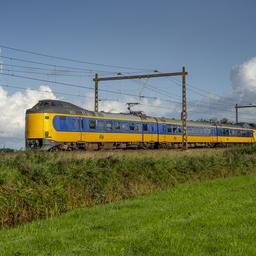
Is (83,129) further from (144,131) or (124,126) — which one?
(144,131)

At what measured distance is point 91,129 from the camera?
3562cm

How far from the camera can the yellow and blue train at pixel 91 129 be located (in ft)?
105

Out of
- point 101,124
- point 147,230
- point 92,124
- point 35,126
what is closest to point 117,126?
point 101,124

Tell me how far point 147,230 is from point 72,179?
17.2 feet

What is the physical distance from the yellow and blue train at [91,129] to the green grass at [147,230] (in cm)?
1740

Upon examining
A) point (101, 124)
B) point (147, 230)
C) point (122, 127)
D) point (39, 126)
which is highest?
point (101, 124)

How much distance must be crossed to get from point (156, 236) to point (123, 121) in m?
31.1

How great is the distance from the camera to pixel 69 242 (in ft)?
30.6

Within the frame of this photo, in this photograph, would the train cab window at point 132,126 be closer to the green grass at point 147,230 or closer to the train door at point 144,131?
the train door at point 144,131

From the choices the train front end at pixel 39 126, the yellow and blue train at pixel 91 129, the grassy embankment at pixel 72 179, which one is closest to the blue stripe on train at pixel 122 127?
the yellow and blue train at pixel 91 129

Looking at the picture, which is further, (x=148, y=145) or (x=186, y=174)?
(x=148, y=145)

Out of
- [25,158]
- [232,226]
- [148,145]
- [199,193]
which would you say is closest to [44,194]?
[25,158]

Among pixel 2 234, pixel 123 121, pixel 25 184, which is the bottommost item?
pixel 2 234

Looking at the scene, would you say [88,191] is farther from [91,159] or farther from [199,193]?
[199,193]
